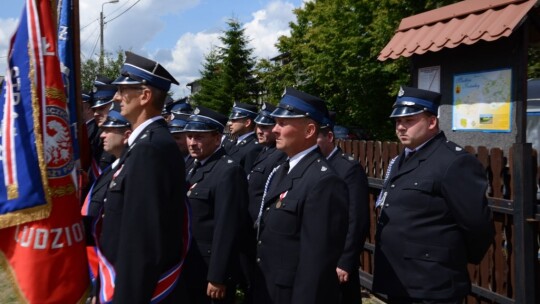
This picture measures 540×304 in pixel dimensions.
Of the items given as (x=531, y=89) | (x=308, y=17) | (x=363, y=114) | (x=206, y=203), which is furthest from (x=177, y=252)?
(x=308, y=17)

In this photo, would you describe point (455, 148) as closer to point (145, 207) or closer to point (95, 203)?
point (145, 207)

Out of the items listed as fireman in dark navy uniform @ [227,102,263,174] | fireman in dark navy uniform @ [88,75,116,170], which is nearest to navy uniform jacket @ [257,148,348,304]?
fireman in dark navy uniform @ [88,75,116,170]

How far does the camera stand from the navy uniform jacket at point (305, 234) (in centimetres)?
287

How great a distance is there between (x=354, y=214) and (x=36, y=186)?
2566 mm

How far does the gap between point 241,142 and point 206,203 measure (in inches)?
140

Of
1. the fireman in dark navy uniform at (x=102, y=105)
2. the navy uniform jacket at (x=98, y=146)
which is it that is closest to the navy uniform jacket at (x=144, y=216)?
the navy uniform jacket at (x=98, y=146)

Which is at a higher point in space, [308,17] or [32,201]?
[308,17]

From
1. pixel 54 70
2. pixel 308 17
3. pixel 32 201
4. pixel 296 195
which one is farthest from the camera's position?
pixel 308 17

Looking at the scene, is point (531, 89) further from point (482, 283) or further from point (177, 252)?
point (177, 252)

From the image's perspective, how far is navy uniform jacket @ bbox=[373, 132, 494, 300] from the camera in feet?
10.8

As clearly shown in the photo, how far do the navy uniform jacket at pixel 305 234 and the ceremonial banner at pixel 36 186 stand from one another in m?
1.06

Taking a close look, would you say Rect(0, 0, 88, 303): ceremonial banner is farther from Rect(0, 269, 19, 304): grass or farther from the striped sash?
Rect(0, 269, 19, 304): grass

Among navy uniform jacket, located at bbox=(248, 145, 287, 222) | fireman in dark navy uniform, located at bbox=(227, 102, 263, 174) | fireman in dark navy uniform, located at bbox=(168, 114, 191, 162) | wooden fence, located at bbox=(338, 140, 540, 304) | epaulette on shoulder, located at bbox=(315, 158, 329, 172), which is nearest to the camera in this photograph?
epaulette on shoulder, located at bbox=(315, 158, 329, 172)

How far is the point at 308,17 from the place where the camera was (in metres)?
33.1
